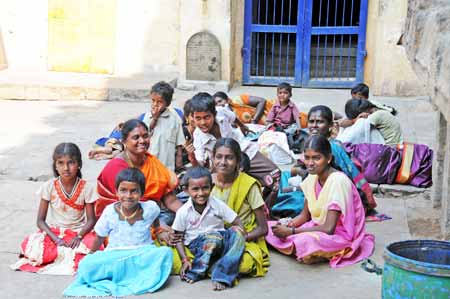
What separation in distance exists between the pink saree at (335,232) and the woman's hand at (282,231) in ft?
0.09

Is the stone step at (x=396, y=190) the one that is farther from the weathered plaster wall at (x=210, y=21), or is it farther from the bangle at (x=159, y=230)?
the weathered plaster wall at (x=210, y=21)

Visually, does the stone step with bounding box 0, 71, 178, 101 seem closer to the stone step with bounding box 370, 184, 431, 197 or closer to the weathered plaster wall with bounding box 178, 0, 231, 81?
the weathered plaster wall with bounding box 178, 0, 231, 81

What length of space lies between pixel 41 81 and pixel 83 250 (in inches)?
267

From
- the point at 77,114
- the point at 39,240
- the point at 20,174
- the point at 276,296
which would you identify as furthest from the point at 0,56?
the point at 276,296

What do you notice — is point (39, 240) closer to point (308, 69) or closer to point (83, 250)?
point (83, 250)

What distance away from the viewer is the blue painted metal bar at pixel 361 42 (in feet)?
37.7

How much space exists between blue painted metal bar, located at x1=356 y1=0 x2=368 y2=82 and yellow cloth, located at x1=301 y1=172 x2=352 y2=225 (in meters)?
6.54

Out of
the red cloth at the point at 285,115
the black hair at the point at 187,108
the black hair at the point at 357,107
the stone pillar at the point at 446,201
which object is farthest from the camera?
the red cloth at the point at 285,115

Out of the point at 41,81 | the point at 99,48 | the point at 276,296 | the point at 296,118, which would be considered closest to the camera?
the point at 276,296

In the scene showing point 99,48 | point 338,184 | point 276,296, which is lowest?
point 276,296

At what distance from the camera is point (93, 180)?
7.16 metres

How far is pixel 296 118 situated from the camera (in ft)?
27.7

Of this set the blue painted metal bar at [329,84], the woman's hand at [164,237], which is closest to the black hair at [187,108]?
the woman's hand at [164,237]

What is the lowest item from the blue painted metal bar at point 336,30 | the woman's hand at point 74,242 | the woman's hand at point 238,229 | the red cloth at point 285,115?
the woman's hand at point 74,242
